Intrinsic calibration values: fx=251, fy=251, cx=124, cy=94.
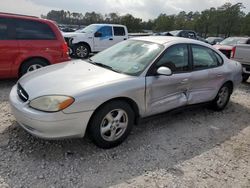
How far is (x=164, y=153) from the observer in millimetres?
3461

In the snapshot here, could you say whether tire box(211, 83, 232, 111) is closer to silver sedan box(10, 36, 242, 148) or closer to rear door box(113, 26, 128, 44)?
silver sedan box(10, 36, 242, 148)

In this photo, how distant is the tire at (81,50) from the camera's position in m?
12.1

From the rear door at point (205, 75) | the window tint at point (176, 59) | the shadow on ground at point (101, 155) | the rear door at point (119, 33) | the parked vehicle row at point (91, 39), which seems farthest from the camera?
the rear door at point (119, 33)

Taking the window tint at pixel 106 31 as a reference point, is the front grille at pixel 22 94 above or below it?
below

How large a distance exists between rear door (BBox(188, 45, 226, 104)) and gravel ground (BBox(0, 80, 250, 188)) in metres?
0.62

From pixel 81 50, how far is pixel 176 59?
8.79 meters

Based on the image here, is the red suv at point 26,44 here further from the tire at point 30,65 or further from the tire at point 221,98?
the tire at point 221,98

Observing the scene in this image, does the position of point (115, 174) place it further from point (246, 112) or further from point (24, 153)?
point (246, 112)

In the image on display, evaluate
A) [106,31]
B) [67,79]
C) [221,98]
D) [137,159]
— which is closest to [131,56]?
[67,79]

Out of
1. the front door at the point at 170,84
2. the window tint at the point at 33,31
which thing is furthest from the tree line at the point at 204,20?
the front door at the point at 170,84

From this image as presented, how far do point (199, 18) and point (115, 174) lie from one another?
5964 centimetres

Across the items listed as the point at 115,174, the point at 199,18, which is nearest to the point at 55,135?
the point at 115,174

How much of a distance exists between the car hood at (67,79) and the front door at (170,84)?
19.1 inches

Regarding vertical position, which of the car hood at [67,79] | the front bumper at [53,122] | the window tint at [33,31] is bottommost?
the front bumper at [53,122]
